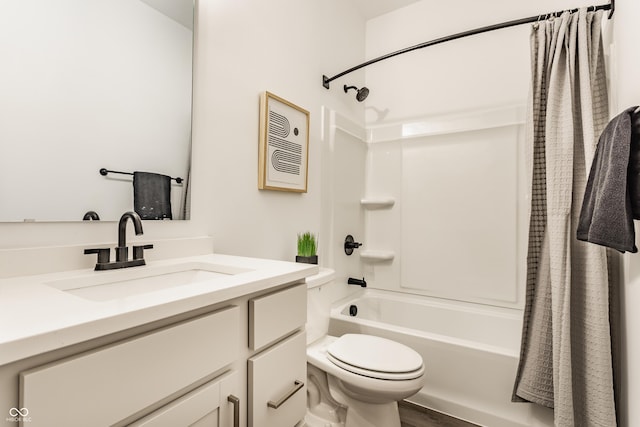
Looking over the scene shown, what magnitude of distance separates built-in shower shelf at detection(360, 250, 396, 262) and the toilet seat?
1001 millimetres

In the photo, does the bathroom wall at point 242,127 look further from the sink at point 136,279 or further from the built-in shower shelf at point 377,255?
the built-in shower shelf at point 377,255

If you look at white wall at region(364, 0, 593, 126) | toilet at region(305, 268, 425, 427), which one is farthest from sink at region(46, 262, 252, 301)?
white wall at region(364, 0, 593, 126)

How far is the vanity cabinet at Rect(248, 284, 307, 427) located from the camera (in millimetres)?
770

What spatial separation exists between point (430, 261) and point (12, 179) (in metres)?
2.27

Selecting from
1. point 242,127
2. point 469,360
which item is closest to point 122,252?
point 242,127

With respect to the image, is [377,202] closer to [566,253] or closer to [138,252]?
[566,253]

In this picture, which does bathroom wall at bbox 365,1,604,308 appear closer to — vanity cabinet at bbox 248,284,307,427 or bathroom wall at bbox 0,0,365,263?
bathroom wall at bbox 0,0,365,263

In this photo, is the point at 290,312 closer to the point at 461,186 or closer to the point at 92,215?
the point at 92,215

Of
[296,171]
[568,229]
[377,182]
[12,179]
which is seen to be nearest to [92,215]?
[12,179]

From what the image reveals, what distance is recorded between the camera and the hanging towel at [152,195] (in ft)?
3.49

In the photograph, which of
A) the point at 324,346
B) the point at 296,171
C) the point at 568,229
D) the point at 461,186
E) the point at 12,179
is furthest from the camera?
the point at 461,186

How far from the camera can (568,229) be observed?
1.35 meters

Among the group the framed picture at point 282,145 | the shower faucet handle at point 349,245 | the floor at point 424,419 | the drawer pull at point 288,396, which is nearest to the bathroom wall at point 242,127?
the framed picture at point 282,145

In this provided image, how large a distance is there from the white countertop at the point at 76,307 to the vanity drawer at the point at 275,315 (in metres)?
0.04
